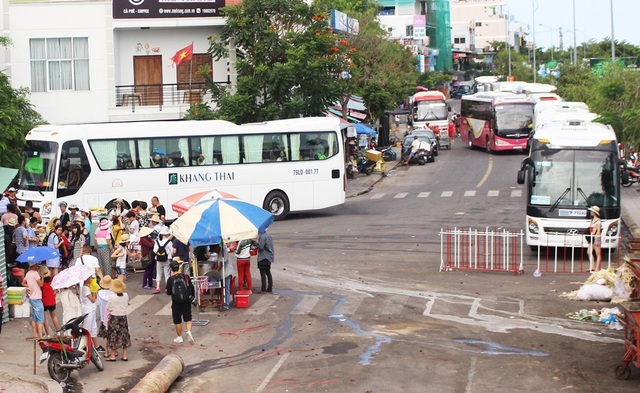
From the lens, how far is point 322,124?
3312cm

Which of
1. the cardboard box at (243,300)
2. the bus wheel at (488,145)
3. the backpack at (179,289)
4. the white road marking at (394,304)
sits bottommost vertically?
the white road marking at (394,304)

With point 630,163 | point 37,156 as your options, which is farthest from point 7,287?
point 630,163

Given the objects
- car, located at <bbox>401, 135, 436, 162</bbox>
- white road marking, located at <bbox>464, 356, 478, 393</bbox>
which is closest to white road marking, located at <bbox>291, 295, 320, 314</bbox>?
white road marking, located at <bbox>464, 356, 478, 393</bbox>

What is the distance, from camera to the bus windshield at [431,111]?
6303 cm

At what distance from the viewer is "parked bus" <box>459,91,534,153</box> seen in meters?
52.2

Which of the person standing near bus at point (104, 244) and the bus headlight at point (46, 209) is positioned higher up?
the bus headlight at point (46, 209)

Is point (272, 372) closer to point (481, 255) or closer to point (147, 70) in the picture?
point (481, 255)

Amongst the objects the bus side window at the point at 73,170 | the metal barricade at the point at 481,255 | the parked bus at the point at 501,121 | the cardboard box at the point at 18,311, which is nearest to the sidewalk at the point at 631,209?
the metal barricade at the point at 481,255

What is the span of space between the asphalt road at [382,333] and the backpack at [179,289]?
0.84m

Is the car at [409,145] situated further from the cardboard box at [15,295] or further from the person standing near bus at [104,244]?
the cardboard box at [15,295]

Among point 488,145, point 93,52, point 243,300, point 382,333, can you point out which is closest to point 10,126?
point 93,52

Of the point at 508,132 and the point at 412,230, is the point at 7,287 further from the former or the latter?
the point at 508,132

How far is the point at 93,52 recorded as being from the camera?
131 feet

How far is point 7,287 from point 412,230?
14.2 metres
